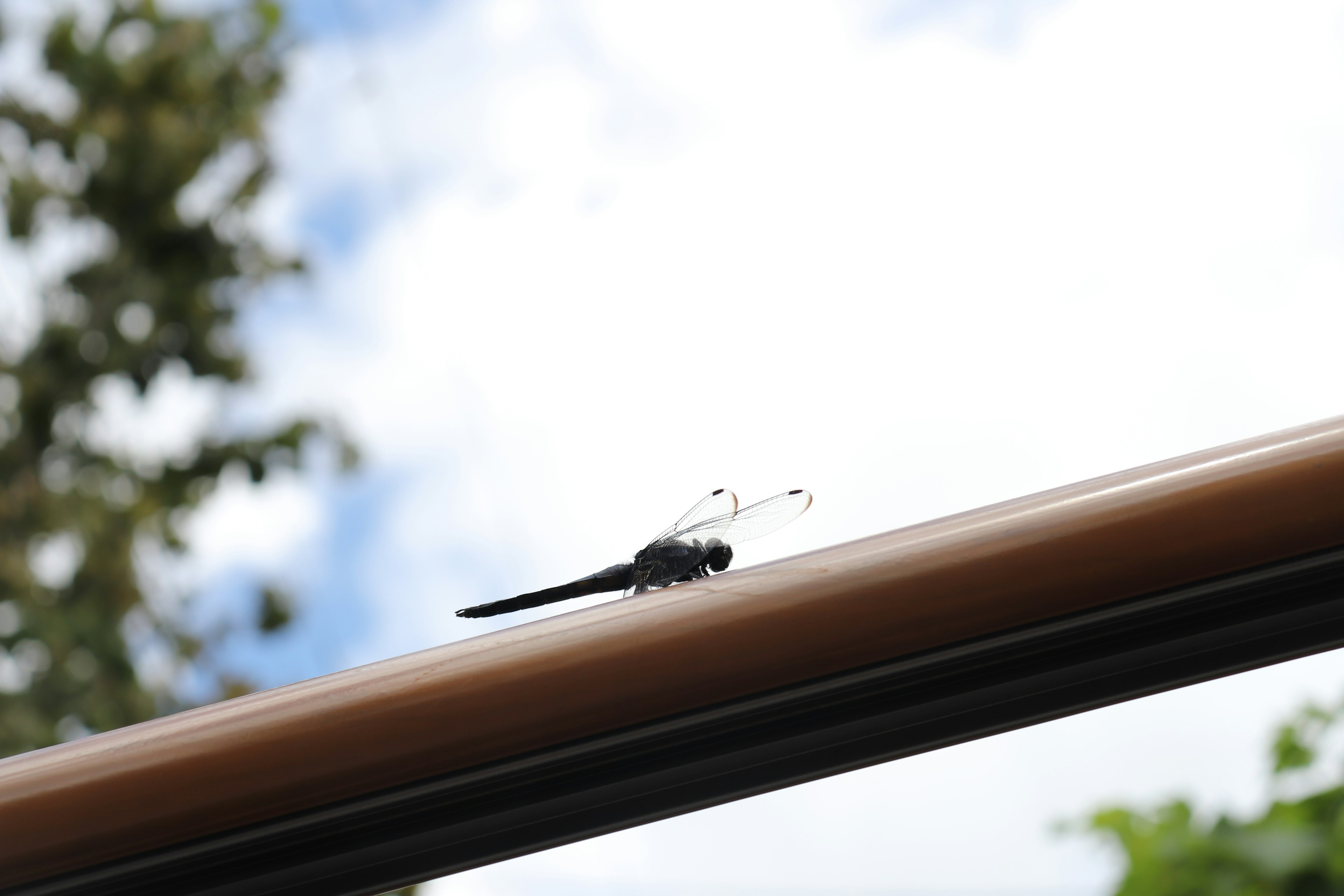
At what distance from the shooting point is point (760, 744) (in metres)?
0.52

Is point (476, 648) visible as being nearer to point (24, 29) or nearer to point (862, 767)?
point (862, 767)

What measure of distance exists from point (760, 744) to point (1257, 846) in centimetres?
38

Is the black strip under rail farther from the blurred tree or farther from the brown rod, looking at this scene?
the blurred tree

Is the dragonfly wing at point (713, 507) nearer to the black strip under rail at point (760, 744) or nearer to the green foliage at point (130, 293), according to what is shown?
the black strip under rail at point (760, 744)

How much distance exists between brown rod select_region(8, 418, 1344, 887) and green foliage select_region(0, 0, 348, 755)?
5093mm

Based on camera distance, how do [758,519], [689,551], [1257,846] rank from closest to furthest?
[1257,846] < [689,551] < [758,519]

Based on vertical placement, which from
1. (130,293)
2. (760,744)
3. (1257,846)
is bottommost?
(1257,846)

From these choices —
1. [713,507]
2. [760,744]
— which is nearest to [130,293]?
[713,507]

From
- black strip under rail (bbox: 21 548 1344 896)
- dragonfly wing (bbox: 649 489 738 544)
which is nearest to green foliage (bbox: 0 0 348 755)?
dragonfly wing (bbox: 649 489 738 544)

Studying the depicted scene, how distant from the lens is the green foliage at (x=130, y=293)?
5.46 meters

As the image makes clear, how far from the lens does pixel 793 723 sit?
509mm

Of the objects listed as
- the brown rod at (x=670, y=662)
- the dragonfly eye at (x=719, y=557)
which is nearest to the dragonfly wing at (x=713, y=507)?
the dragonfly eye at (x=719, y=557)

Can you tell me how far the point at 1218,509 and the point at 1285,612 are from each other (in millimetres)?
96

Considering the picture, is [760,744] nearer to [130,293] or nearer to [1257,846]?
[1257,846]
